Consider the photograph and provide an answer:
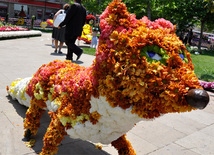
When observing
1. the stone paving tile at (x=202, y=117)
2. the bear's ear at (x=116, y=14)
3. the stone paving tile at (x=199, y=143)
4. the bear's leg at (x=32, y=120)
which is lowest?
the stone paving tile at (x=199, y=143)

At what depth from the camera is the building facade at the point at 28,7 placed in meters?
36.5

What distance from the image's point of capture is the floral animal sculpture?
2145 millimetres

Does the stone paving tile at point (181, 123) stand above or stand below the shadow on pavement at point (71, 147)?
below

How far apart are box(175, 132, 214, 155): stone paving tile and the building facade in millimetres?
34205

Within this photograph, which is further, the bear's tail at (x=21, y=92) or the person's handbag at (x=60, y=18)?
the person's handbag at (x=60, y=18)

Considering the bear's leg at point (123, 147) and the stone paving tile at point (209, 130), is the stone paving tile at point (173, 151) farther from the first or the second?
the stone paving tile at point (209, 130)

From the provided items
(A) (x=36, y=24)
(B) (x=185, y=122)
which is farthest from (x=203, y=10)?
(B) (x=185, y=122)

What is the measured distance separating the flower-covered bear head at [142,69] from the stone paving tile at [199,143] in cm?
195

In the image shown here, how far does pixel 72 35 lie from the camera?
23.9ft

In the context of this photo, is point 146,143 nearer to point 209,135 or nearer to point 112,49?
point 209,135

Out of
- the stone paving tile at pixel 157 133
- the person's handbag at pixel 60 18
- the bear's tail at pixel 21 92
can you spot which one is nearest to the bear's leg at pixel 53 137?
the bear's tail at pixel 21 92

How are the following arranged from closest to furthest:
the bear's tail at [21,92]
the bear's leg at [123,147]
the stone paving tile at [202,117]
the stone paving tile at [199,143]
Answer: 1. the bear's leg at [123,147]
2. the stone paving tile at [199,143]
3. the bear's tail at [21,92]
4. the stone paving tile at [202,117]

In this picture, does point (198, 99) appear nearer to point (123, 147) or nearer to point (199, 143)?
point (123, 147)

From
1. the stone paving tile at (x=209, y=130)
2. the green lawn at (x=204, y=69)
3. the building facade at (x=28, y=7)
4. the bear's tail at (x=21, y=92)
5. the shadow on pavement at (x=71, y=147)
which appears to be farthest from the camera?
the building facade at (x=28, y=7)
